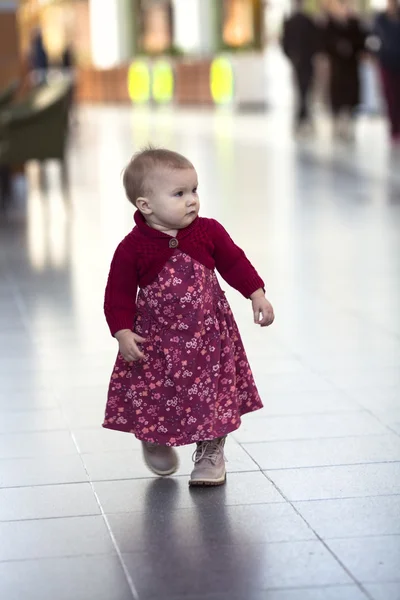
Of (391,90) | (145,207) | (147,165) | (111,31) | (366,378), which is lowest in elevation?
(111,31)

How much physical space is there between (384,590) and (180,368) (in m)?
0.88

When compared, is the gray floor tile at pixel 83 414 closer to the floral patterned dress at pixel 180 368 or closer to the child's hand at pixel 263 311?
the floral patterned dress at pixel 180 368

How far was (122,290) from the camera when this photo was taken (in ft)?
10.6

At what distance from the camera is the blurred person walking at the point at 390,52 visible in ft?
43.6

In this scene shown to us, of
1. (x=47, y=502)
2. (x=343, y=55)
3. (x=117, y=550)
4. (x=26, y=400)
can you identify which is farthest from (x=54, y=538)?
(x=343, y=55)

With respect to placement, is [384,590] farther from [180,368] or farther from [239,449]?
[239,449]

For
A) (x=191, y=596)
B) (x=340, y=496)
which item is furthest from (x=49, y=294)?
(x=191, y=596)

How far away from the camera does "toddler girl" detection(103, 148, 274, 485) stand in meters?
3.23

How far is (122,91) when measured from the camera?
35.5m

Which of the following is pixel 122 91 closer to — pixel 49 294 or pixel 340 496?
pixel 49 294

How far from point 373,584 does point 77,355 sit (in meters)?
2.57

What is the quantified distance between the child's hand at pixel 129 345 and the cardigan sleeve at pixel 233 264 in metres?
0.29

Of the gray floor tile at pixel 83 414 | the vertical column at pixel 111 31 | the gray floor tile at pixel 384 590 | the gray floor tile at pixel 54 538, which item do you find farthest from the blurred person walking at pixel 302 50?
the vertical column at pixel 111 31

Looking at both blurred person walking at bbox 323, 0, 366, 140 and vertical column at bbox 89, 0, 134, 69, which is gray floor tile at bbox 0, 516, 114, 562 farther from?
vertical column at bbox 89, 0, 134, 69
